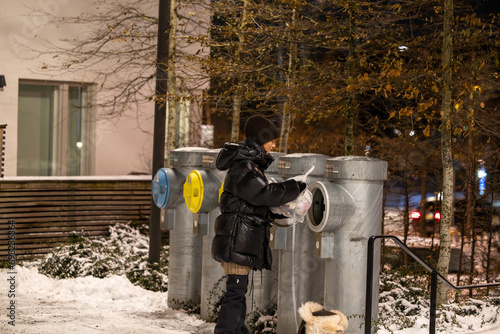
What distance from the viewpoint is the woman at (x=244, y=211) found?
5.59m

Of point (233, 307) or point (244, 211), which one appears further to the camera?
point (233, 307)

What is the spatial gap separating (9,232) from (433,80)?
6.83 meters

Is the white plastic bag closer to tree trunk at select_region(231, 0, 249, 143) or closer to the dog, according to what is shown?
the dog

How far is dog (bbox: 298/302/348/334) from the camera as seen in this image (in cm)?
525

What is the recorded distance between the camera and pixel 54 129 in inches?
600

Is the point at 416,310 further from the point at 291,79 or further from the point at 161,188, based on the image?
the point at 291,79

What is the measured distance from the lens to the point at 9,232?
11.0 m

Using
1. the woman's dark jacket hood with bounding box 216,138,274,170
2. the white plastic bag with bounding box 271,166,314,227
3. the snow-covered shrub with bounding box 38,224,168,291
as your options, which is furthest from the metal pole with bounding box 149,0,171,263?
the white plastic bag with bounding box 271,166,314,227

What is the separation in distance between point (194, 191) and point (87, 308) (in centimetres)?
227

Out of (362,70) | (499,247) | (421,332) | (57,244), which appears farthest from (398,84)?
(57,244)

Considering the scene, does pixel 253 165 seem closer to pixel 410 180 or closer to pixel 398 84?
pixel 398 84

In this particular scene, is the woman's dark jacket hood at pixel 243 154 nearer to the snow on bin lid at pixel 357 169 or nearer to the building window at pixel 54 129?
the snow on bin lid at pixel 357 169

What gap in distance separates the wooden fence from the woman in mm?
5943

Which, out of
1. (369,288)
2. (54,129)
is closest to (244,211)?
(369,288)
